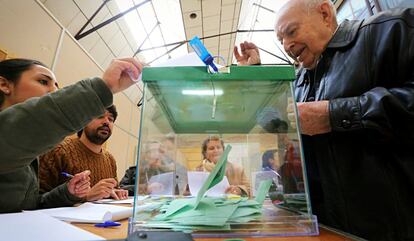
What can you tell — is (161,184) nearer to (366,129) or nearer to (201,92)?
(201,92)

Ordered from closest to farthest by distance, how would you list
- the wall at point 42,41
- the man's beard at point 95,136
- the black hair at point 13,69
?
the black hair at point 13,69, the wall at point 42,41, the man's beard at point 95,136

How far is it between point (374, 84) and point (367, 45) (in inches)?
4.5

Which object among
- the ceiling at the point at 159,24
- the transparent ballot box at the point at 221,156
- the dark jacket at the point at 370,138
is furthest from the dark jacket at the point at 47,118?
the ceiling at the point at 159,24

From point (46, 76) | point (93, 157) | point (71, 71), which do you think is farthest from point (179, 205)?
point (71, 71)

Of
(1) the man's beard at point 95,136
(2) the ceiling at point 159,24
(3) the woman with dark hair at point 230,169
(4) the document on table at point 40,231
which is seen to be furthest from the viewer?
(2) the ceiling at point 159,24

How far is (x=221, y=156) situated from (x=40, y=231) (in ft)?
1.10

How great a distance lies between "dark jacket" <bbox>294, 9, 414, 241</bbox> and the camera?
50 cm

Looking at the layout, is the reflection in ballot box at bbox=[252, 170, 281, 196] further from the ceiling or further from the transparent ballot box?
the ceiling

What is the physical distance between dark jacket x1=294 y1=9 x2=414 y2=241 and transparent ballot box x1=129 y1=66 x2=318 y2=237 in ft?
0.44

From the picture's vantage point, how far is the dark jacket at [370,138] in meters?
0.50

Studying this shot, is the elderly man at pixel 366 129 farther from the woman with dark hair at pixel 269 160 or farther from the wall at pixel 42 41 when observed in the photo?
the wall at pixel 42 41

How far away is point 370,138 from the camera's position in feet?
1.76

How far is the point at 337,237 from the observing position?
38cm

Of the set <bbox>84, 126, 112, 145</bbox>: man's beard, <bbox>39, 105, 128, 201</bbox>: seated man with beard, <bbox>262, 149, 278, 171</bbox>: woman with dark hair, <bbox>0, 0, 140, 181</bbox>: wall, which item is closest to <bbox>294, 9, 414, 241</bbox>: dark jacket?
<bbox>262, 149, 278, 171</bbox>: woman with dark hair
